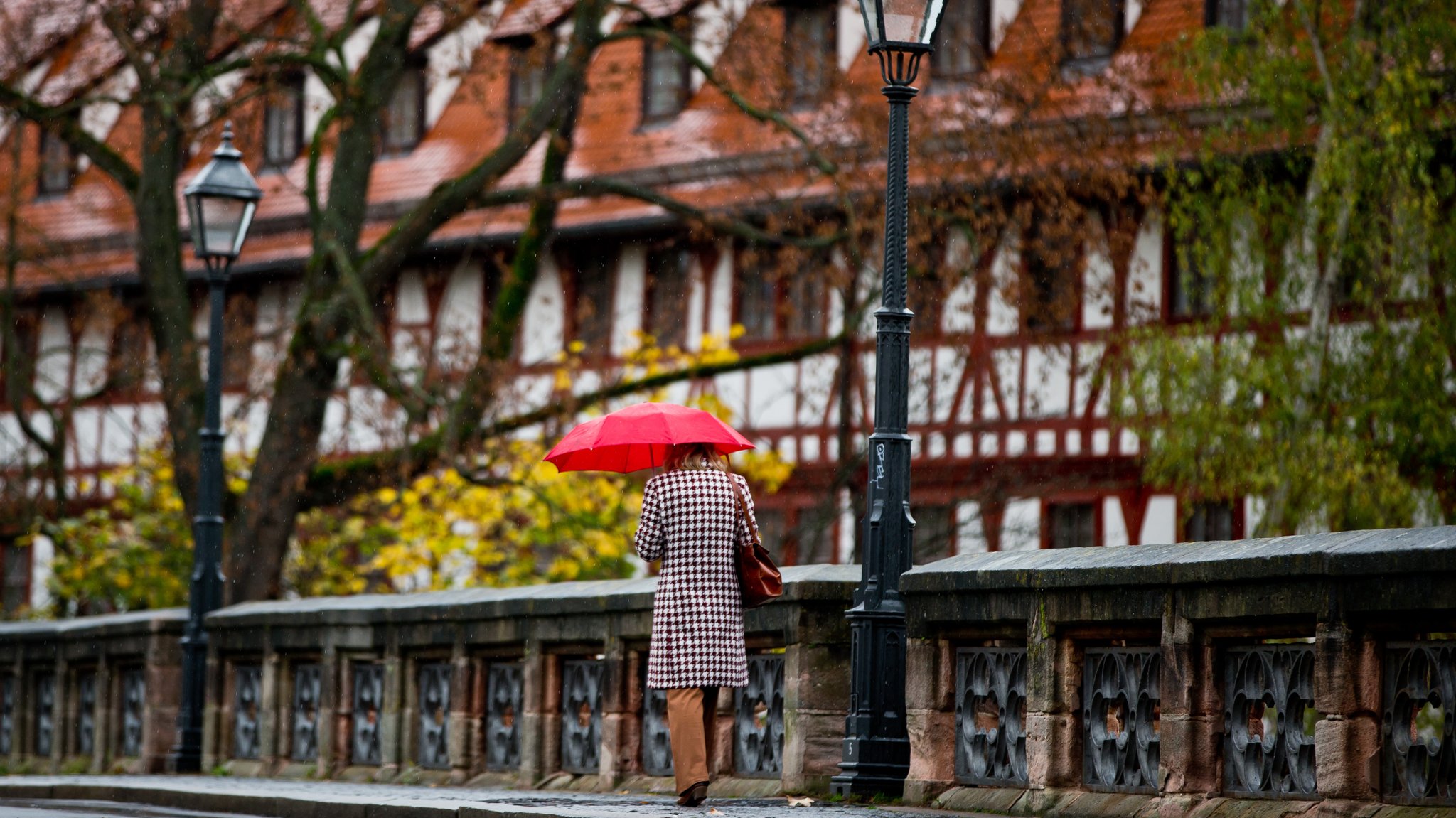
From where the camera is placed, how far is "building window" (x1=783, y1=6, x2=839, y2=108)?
23.4m

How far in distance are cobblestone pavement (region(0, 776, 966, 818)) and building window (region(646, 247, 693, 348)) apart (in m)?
14.9

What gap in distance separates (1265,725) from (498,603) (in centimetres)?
553

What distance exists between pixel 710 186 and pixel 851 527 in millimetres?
4820

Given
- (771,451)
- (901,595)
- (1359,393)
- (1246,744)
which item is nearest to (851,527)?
(771,451)

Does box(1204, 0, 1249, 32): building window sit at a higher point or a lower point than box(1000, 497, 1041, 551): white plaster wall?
higher

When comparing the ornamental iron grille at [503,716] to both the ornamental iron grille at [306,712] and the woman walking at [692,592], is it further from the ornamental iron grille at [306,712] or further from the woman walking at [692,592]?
the woman walking at [692,592]

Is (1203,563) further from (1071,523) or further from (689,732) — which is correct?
(1071,523)

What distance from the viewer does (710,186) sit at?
30.4m

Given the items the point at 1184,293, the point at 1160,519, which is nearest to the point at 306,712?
the point at 1184,293

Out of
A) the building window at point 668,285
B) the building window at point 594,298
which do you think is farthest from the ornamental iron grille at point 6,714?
the building window at point 594,298

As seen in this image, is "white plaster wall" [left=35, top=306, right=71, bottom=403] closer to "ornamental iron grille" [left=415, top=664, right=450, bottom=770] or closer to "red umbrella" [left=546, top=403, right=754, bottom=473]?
"ornamental iron grille" [left=415, top=664, right=450, bottom=770]

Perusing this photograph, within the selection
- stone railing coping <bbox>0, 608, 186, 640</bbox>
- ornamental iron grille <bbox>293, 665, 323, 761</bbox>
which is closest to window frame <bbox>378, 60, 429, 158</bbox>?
stone railing coping <bbox>0, 608, 186, 640</bbox>

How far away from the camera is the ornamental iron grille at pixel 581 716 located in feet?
41.1

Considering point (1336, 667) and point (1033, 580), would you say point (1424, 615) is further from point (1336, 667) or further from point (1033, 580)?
point (1033, 580)
